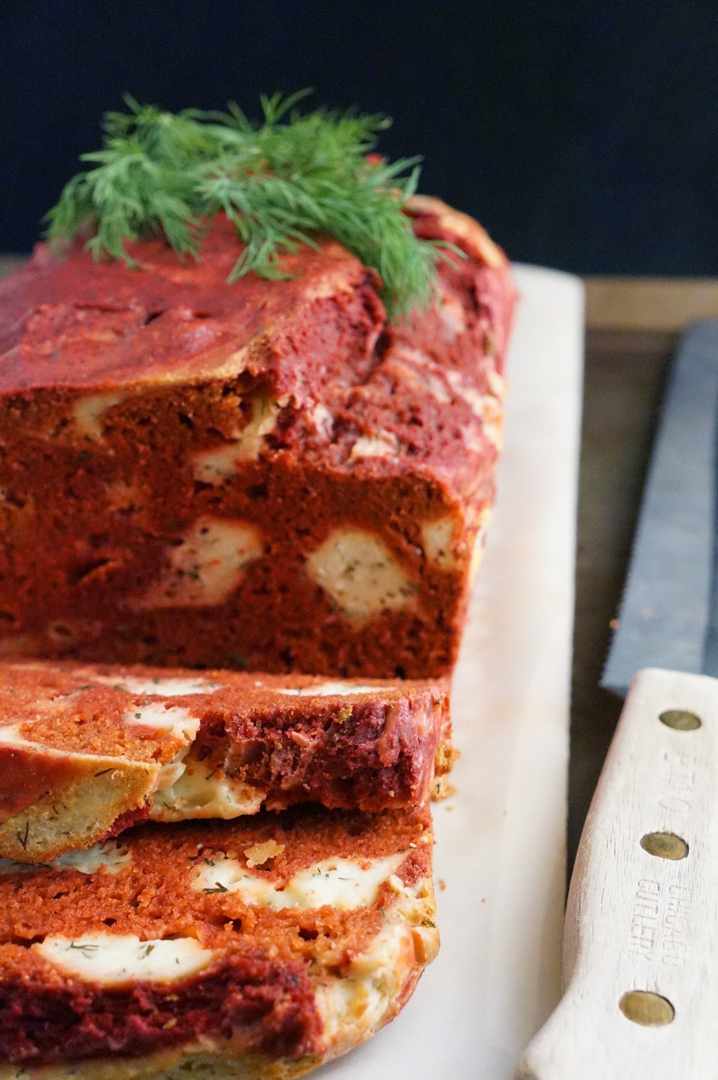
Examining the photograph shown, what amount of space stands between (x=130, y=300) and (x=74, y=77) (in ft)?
10.4

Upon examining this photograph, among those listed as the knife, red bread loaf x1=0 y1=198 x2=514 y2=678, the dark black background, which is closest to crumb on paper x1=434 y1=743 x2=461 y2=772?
the knife

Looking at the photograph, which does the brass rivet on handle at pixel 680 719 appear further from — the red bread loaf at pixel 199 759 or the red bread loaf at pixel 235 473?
the red bread loaf at pixel 235 473

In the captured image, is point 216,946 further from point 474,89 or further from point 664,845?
point 474,89

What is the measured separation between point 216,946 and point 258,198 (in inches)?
107

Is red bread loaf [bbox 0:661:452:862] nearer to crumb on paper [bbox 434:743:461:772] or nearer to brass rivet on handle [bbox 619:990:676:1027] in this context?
crumb on paper [bbox 434:743:461:772]

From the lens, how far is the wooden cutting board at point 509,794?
9.33 ft

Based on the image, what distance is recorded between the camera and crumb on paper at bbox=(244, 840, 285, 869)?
3.05 metres

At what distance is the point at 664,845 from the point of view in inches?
119

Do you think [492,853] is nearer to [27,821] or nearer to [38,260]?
[27,821]

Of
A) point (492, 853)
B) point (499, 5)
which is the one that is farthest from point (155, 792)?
point (499, 5)

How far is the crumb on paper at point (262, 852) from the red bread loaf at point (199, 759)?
0.09 m

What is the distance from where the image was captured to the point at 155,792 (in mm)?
3033

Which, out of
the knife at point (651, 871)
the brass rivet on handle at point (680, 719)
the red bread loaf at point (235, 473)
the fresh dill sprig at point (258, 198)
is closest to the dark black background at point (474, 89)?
the fresh dill sprig at point (258, 198)

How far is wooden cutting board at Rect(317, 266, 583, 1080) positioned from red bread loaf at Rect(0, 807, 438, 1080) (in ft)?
0.59
